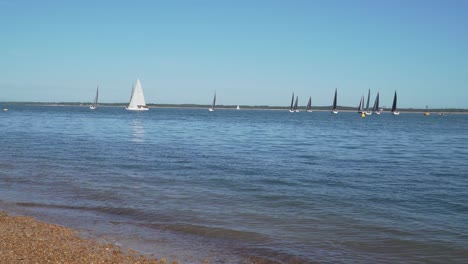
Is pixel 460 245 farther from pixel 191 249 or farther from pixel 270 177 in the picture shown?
pixel 270 177

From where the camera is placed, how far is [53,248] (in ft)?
30.4

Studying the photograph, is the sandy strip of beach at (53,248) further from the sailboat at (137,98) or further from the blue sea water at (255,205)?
the sailboat at (137,98)

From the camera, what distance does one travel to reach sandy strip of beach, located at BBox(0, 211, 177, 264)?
8617mm

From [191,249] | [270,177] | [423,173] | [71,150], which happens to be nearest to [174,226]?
[191,249]

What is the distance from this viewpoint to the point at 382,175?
21500mm

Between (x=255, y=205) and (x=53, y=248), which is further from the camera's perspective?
(x=255, y=205)

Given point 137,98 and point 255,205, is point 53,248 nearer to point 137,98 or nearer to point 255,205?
Result: point 255,205

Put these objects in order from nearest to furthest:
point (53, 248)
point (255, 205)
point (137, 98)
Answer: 1. point (53, 248)
2. point (255, 205)
3. point (137, 98)

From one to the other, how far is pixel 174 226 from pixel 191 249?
2050mm

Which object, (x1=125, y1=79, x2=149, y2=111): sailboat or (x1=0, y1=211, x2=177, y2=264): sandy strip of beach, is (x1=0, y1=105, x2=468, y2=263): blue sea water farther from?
(x1=125, y1=79, x2=149, y2=111): sailboat

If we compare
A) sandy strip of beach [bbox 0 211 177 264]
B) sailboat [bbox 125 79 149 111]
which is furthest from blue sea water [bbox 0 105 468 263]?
sailboat [bbox 125 79 149 111]

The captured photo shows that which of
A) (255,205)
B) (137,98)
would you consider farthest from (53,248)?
(137,98)

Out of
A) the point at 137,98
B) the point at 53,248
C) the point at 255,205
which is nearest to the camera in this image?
the point at 53,248

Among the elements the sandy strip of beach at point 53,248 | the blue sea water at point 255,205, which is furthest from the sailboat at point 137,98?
the sandy strip of beach at point 53,248
